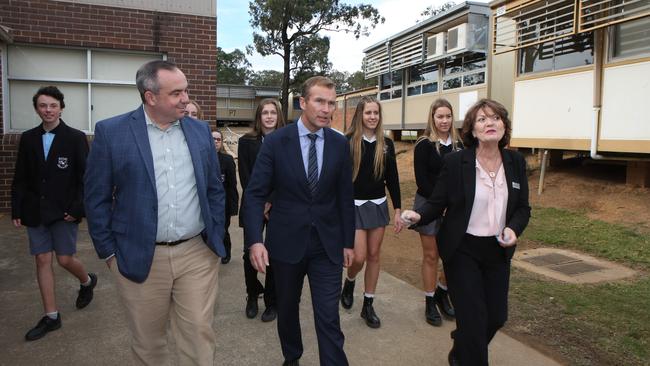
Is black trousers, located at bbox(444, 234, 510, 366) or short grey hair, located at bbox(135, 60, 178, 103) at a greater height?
short grey hair, located at bbox(135, 60, 178, 103)

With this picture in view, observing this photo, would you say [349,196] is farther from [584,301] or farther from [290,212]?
[584,301]

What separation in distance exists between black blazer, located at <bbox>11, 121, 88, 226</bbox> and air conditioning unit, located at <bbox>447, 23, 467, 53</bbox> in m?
13.8

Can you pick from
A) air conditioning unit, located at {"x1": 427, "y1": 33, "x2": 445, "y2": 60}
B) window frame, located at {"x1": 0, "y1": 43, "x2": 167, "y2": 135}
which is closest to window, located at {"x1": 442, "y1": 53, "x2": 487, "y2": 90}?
air conditioning unit, located at {"x1": 427, "y1": 33, "x2": 445, "y2": 60}

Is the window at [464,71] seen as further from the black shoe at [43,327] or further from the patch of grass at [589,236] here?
the black shoe at [43,327]

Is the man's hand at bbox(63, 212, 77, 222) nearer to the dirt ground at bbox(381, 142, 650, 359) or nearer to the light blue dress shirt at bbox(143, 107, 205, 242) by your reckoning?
the light blue dress shirt at bbox(143, 107, 205, 242)

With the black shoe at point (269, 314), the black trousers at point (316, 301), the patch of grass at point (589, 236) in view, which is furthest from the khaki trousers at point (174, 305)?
the patch of grass at point (589, 236)

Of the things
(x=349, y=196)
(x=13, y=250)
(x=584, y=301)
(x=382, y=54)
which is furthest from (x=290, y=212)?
(x=382, y=54)

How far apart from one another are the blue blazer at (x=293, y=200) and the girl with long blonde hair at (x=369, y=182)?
1000 millimetres

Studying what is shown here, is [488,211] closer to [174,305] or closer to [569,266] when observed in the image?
[174,305]

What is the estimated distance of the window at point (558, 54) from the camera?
9914 millimetres

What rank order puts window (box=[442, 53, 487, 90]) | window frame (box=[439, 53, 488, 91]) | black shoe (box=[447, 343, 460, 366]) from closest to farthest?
black shoe (box=[447, 343, 460, 366]), window frame (box=[439, 53, 488, 91]), window (box=[442, 53, 487, 90])

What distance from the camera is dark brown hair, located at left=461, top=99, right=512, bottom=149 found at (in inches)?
124

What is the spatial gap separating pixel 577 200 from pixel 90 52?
9.78 m

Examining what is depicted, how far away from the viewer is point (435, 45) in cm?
1734
